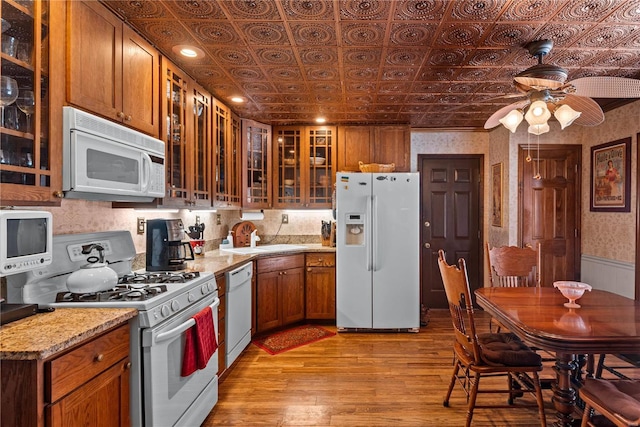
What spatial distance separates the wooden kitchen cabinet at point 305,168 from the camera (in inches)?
174

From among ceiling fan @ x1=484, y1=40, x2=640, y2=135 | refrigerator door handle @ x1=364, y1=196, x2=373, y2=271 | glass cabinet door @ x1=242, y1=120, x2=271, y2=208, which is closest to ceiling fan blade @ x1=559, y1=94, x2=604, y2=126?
ceiling fan @ x1=484, y1=40, x2=640, y2=135

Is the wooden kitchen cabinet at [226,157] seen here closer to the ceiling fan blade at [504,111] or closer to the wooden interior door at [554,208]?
the ceiling fan blade at [504,111]

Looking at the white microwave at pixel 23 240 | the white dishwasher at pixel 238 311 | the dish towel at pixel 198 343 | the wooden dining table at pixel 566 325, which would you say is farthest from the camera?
the white dishwasher at pixel 238 311

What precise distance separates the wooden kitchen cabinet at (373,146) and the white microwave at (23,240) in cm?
333

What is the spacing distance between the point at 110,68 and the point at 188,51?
0.67m

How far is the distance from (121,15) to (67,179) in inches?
41.8

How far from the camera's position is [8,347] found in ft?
3.73

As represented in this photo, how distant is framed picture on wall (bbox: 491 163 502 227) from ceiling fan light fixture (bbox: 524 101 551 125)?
7.54 ft

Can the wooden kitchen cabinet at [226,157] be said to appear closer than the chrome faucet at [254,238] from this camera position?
Yes

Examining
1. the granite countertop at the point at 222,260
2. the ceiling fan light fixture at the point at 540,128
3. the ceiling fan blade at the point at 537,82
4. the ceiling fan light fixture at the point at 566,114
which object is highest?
the ceiling fan blade at the point at 537,82

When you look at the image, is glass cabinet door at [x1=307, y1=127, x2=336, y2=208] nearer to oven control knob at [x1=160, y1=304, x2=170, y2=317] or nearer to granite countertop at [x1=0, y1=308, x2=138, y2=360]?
oven control knob at [x1=160, y1=304, x2=170, y2=317]

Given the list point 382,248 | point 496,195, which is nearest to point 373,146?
point 382,248

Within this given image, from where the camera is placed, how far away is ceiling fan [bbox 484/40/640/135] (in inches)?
81.7

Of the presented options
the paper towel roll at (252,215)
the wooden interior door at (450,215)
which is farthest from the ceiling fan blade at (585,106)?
the paper towel roll at (252,215)
